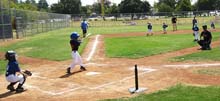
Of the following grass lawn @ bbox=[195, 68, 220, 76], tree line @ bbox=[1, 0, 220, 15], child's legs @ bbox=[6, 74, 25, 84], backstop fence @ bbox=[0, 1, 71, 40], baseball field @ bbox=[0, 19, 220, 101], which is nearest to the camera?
baseball field @ bbox=[0, 19, 220, 101]

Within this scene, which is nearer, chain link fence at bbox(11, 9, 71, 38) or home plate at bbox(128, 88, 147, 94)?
home plate at bbox(128, 88, 147, 94)

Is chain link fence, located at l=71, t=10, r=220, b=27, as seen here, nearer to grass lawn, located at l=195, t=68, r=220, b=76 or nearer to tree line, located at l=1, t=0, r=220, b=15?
tree line, located at l=1, t=0, r=220, b=15

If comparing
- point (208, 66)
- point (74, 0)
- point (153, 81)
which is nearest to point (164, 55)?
point (208, 66)

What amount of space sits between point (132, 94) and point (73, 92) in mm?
Answer: 1701

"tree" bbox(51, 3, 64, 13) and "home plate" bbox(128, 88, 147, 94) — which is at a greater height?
"tree" bbox(51, 3, 64, 13)

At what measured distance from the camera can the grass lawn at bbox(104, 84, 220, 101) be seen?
8.60 m

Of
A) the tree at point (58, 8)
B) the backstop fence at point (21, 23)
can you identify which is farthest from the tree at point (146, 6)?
the backstop fence at point (21, 23)

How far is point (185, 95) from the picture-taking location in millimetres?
8914

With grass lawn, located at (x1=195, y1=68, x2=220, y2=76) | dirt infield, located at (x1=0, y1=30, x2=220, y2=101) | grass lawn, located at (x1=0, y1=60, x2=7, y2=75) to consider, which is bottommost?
grass lawn, located at (x1=0, y1=60, x2=7, y2=75)

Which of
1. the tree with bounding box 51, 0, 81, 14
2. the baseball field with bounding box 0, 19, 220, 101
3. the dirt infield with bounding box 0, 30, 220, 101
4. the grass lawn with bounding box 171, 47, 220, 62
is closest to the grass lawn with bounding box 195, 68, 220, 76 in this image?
the baseball field with bounding box 0, 19, 220, 101

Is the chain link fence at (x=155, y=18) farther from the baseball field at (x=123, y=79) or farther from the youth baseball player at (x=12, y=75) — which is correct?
the youth baseball player at (x=12, y=75)

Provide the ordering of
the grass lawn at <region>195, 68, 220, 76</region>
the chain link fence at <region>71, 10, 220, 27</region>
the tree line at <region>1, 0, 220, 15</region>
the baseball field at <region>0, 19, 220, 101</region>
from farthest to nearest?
the tree line at <region>1, 0, 220, 15</region>
the chain link fence at <region>71, 10, 220, 27</region>
the grass lawn at <region>195, 68, 220, 76</region>
the baseball field at <region>0, 19, 220, 101</region>

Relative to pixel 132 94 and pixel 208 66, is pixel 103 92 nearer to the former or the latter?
pixel 132 94

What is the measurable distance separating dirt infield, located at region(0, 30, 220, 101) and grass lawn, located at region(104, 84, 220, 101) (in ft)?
1.67
